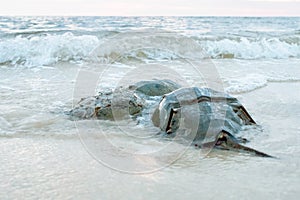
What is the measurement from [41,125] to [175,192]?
1.80 meters

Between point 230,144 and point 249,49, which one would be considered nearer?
point 230,144

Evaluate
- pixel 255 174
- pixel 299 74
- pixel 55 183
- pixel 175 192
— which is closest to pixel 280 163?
pixel 255 174

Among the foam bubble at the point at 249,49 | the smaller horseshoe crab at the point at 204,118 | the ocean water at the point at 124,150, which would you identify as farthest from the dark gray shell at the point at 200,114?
the foam bubble at the point at 249,49

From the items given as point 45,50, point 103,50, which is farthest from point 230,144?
point 45,50

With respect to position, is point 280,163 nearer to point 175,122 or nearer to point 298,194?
point 298,194

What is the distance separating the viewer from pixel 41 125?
11.1 feet

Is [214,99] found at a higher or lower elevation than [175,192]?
higher

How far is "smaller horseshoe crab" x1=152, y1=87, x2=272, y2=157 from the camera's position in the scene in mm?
2700

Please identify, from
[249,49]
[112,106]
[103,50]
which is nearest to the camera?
[112,106]

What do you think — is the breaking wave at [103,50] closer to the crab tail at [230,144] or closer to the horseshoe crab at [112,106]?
the horseshoe crab at [112,106]

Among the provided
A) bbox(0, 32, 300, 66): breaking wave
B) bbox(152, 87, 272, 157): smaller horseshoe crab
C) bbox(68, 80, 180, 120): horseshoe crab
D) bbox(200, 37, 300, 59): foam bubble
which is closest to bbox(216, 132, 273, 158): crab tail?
bbox(152, 87, 272, 157): smaller horseshoe crab

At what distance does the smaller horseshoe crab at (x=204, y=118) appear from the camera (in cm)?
270

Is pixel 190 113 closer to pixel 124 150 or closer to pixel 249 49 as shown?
pixel 124 150

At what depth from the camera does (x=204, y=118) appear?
9.30 feet
